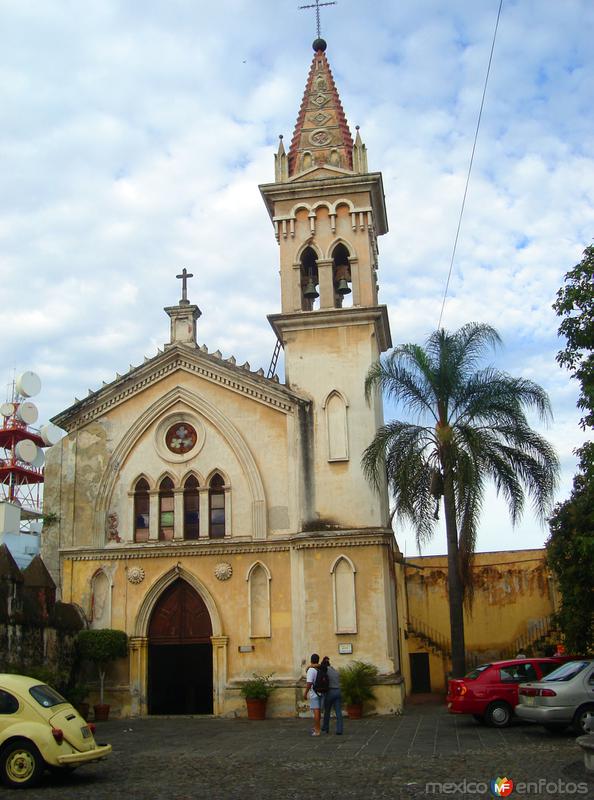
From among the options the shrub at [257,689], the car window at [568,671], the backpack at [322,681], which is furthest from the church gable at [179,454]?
the car window at [568,671]

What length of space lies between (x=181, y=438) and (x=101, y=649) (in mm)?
6625

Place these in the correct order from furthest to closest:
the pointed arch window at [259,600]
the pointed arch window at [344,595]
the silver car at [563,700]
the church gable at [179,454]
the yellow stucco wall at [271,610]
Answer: the church gable at [179,454] < the pointed arch window at [259,600] < the pointed arch window at [344,595] < the yellow stucco wall at [271,610] < the silver car at [563,700]

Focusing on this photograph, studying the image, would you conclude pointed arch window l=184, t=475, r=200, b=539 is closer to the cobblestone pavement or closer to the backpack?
the cobblestone pavement

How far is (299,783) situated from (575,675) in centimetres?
687

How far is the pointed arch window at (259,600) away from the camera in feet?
83.1

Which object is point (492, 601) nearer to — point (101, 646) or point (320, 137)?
point (101, 646)

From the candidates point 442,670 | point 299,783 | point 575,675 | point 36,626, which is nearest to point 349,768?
point 299,783

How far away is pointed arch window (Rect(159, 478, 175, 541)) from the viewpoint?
88.2 ft

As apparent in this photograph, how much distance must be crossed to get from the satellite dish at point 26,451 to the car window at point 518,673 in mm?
32808

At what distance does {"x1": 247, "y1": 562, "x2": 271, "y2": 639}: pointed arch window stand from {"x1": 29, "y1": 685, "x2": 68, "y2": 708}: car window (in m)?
11.5

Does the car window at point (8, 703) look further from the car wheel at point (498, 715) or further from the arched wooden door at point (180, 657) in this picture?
the arched wooden door at point (180, 657)

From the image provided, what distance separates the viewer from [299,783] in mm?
13203

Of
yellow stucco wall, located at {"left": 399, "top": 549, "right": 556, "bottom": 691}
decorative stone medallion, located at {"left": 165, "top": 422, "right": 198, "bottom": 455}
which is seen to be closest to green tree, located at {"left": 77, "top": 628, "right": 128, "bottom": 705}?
decorative stone medallion, located at {"left": 165, "top": 422, "right": 198, "bottom": 455}

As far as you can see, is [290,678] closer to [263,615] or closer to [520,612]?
[263,615]
